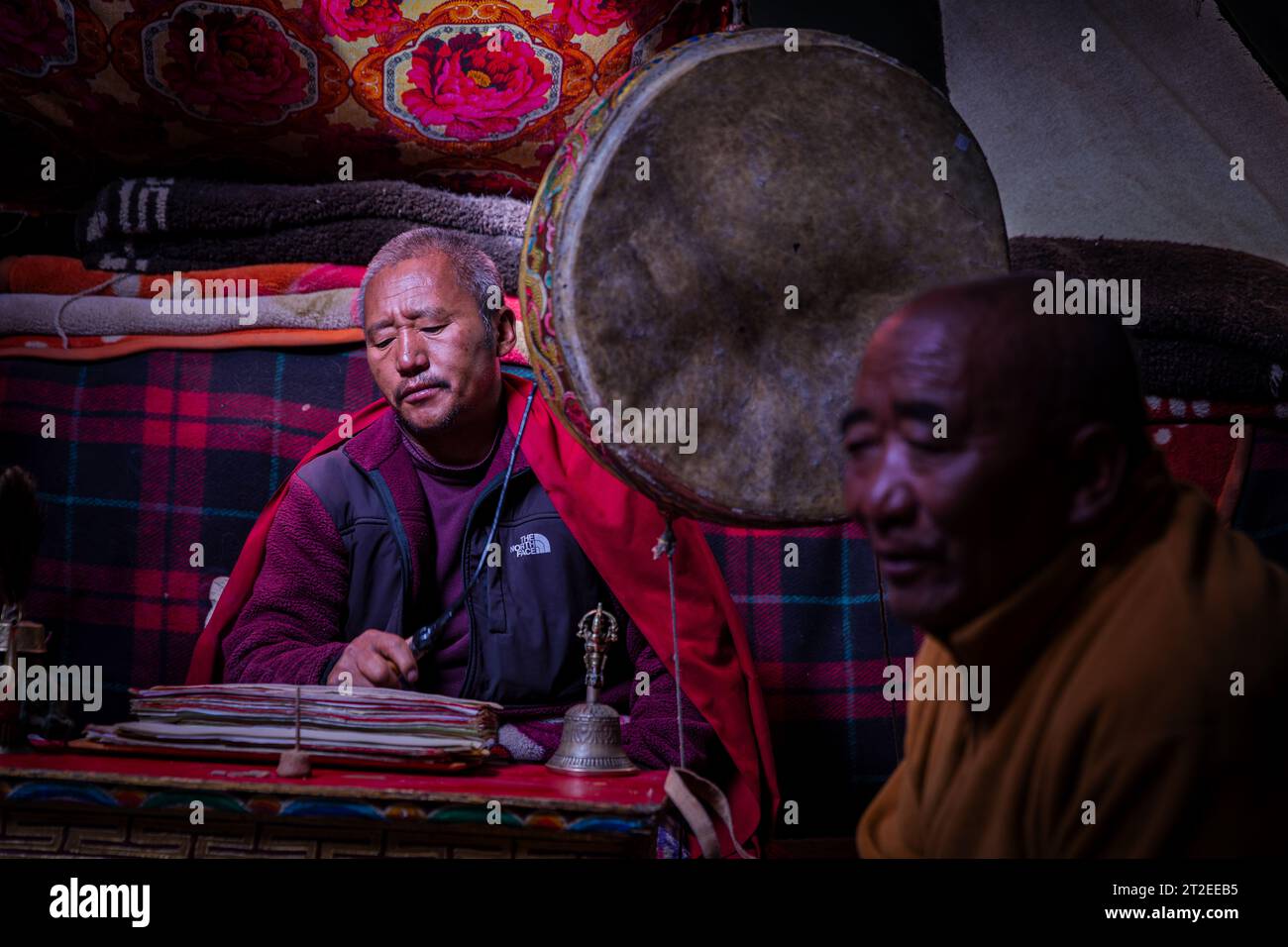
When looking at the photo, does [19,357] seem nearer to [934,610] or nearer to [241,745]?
[241,745]

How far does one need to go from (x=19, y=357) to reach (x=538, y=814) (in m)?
1.87

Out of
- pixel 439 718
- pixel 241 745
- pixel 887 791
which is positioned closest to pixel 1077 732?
pixel 887 791

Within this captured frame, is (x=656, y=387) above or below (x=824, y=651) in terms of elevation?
above

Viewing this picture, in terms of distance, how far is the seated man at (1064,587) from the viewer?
0.73 m

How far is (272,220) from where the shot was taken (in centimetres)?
251

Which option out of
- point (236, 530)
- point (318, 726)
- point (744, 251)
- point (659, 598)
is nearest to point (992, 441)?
point (744, 251)

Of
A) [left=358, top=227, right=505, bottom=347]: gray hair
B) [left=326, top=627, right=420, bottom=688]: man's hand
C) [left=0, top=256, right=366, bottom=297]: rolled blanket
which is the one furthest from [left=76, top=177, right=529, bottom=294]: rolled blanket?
[left=326, top=627, right=420, bottom=688]: man's hand

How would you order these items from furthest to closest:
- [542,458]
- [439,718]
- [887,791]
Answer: [542,458], [439,718], [887,791]

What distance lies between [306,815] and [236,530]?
49.1 inches

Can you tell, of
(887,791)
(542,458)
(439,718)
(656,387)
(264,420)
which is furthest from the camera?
(264,420)

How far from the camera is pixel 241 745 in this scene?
4.80 ft

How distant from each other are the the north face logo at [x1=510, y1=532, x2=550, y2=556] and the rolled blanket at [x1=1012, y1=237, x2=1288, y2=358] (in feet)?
3.42

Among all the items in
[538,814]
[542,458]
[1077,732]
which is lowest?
[538,814]

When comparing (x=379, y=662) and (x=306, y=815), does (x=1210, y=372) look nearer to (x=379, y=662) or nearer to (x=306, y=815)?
(x=379, y=662)
